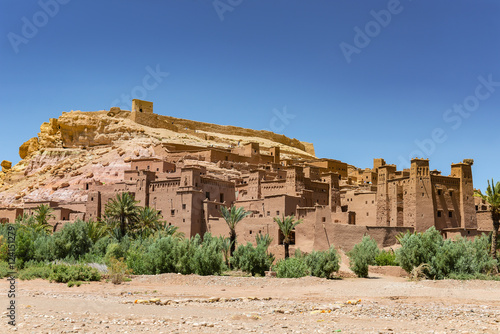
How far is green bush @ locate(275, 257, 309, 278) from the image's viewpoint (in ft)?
94.8

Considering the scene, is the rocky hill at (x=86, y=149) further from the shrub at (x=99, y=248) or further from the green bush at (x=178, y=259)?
the green bush at (x=178, y=259)

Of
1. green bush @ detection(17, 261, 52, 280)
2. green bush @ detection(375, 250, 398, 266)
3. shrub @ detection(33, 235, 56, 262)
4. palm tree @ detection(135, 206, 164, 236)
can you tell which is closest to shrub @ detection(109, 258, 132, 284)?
green bush @ detection(17, 261, 52, 280)

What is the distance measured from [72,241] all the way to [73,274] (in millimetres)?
8270

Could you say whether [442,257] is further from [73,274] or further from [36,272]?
[36,272]

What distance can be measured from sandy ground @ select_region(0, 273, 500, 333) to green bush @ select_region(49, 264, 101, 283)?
2.07 feet

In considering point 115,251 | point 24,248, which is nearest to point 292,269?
point 115,251

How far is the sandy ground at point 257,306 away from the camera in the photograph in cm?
1597

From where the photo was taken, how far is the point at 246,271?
31.6m

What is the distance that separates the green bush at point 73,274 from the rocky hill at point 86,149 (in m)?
27.5

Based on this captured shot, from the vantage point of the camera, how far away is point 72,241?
36.2 meters

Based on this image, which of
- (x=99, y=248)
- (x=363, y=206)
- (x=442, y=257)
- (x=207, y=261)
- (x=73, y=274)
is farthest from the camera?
(x=363, y=206)

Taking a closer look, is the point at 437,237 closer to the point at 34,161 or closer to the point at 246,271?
the point at 246,271

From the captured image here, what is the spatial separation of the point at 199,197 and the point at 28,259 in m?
13.3

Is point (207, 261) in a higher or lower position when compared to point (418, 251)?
lower
